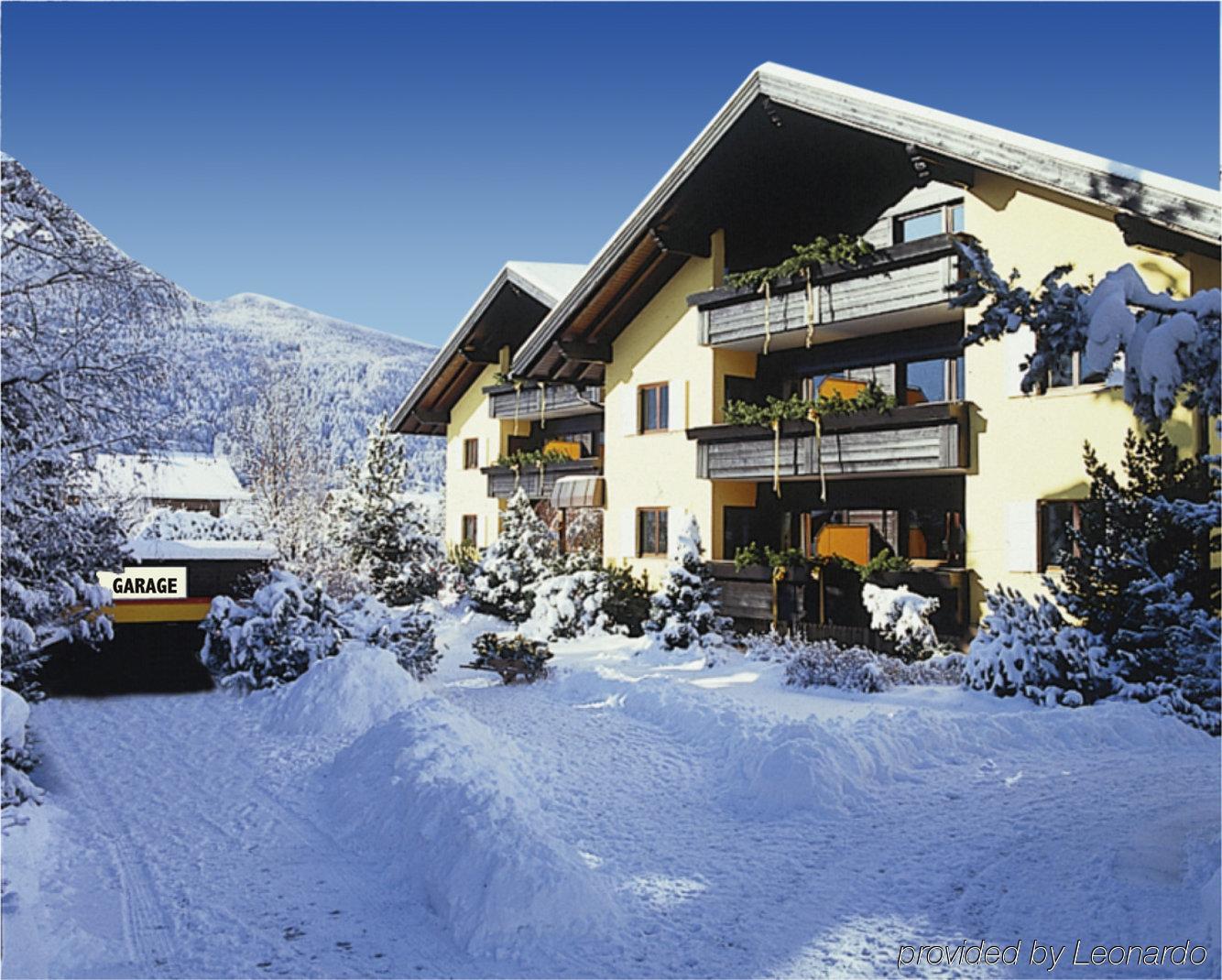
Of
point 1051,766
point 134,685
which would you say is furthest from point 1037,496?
point 134,685

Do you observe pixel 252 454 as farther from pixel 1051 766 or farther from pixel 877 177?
pixel 1051 766

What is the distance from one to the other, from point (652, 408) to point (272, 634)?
1258 cm

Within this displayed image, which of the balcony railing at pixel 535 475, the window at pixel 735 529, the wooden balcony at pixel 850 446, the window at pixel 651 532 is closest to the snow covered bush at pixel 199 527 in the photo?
the balcony railing at pixel 535 475

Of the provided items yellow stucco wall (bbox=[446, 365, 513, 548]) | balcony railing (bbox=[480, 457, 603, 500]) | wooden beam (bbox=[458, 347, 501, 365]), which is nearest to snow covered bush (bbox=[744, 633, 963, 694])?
balcony railing (bbox=[480, 457, 603, 500])

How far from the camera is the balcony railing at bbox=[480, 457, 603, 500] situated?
28.0 metres

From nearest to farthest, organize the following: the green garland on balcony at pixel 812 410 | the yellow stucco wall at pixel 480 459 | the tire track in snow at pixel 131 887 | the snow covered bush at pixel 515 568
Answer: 1. the tire track in snow at pixel 131 887
2. the green garland on balcony at pixel 812 410
3. the snow covered bush at pixel 515 568
4. the yellow stucco wall at pixel 480 459

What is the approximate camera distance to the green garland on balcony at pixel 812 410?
1914 cm

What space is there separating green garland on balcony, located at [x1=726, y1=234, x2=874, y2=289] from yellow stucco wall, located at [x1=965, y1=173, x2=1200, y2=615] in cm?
211

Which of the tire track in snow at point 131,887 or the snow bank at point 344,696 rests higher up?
the snow bank at point 344,696

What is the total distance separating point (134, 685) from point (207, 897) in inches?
376

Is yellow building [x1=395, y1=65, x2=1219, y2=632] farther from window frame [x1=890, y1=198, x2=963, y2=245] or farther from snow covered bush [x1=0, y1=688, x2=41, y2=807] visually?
snow covered bush [x1=0, y1=688, x2=41, y2=807]

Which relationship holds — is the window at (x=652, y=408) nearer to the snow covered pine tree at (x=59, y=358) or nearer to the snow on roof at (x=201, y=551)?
the snow on roof at (x=201, y=551)

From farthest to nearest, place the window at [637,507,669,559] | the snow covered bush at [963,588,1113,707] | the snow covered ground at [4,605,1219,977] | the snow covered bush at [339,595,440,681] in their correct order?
the window at [637,507,669,559], the snow covered bush at [339,595,440,681], the snow covered bush at [963,588,1113,707], the snow covered ground at [4,605,1219,977]

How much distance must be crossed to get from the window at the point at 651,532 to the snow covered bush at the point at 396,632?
865 cm
